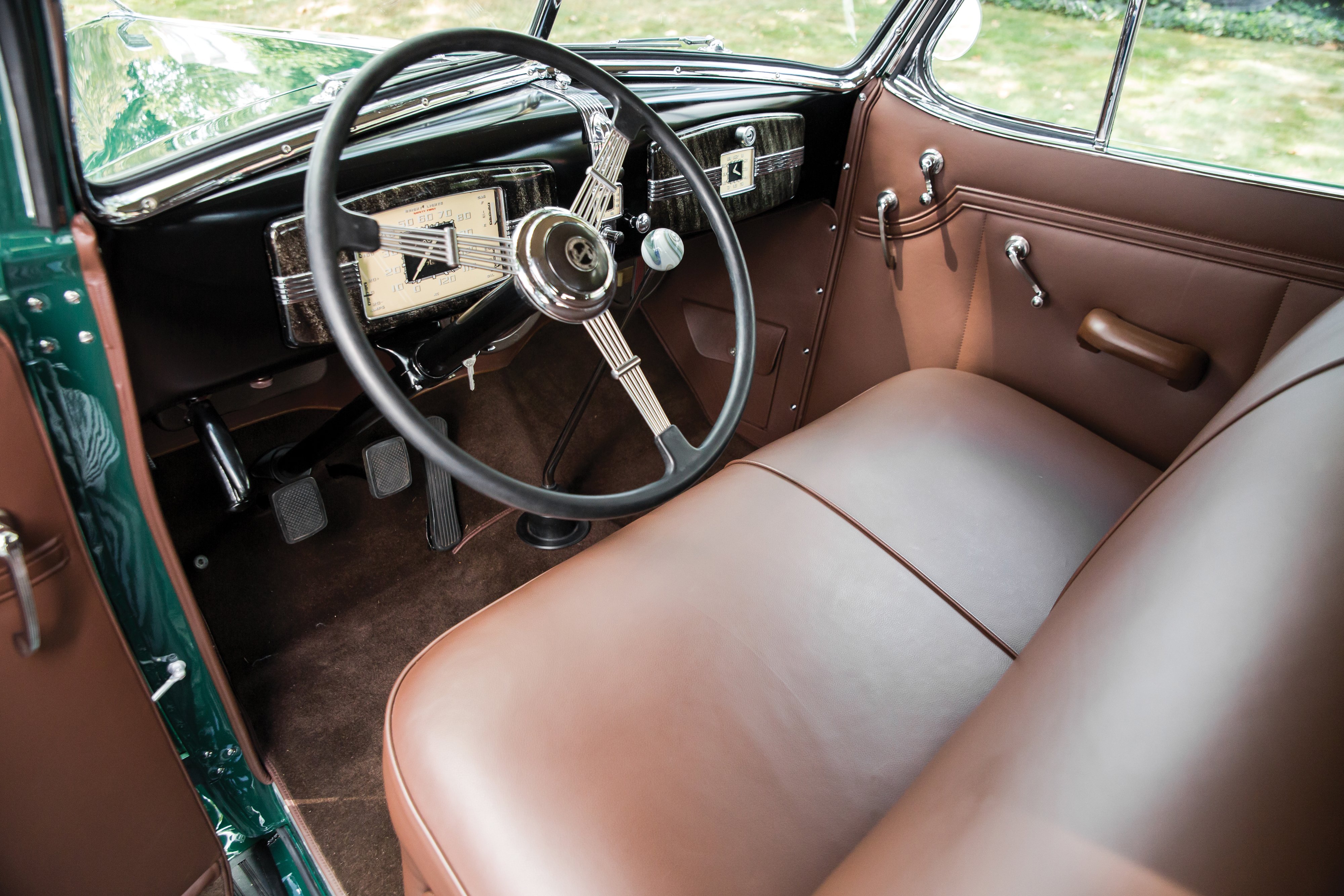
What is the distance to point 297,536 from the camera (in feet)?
5.45

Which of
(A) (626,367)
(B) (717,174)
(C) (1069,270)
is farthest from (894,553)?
(B) (717,174)

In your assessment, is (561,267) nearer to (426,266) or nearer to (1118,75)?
(426,266)

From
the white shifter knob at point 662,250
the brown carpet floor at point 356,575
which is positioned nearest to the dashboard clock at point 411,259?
the white shifter knob at point 662,250

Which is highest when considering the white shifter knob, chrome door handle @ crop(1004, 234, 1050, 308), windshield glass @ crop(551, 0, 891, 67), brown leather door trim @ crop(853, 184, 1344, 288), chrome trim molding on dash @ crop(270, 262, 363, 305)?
windshield glass @ crop(551, 0, 891, 67)

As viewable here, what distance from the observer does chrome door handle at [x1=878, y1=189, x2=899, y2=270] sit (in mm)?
1801

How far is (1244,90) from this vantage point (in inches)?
57.4

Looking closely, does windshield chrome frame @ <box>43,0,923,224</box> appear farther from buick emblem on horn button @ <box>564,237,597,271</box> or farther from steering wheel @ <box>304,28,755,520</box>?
buick emblem on horn button @ <box>564,237,597,271</box>

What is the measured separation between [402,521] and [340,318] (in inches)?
45.4

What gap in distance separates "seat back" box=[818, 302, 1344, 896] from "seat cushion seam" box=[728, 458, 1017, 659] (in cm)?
31

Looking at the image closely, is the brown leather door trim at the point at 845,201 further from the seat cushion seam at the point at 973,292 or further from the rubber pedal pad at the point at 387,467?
the rubber pedal pad at the point at 387,467

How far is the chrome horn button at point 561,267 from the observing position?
3.19 ft

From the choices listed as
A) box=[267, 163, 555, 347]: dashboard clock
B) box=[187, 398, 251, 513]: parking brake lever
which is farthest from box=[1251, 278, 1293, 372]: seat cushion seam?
box=[187, 398, 251, 513]: parking brake lever

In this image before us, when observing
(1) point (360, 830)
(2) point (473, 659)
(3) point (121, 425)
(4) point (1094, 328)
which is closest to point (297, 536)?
(1) point (360, 830)

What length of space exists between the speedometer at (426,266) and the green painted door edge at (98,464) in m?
0.36
